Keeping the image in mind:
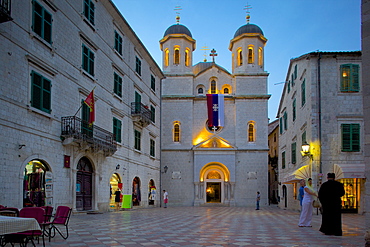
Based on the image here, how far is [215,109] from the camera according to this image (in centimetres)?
4094

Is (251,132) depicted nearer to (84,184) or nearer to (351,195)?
(351,195)

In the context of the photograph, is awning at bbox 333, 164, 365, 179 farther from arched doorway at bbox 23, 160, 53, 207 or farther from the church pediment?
the church pediment

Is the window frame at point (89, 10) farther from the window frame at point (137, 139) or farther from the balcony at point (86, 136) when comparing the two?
the window frame at point (137, 139)

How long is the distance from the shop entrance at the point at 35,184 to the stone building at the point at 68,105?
4 centimetres

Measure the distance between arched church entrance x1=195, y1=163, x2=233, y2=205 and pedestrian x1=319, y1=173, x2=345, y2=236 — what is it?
1150 inches

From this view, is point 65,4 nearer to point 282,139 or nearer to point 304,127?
point 304,127

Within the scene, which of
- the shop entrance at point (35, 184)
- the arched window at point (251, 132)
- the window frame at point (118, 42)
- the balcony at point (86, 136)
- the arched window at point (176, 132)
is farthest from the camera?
the arched window at point (176, 132)

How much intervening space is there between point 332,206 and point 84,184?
14.0 meters

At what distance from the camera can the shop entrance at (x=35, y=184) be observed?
53.1 ft

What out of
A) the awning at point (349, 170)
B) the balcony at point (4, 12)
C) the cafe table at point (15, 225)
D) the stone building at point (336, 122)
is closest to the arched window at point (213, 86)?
the stone building at point (336, 122)

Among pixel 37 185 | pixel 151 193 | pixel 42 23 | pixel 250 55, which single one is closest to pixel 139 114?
pixel 151 193

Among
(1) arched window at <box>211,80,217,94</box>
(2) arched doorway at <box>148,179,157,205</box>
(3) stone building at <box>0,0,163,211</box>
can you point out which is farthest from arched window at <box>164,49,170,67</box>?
(2) arched doorway at <box>148,179,157,205</box>

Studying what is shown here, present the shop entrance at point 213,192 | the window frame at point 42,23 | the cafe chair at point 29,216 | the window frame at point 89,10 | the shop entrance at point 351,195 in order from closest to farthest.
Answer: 1. the cafe chair at point 29,216
2. the window frame at point 42,23
3. the window frame at point 89,10
4. the shop entrance at point 351,195
5. the shop entrance at point 213,192

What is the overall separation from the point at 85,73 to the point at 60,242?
43.7 ft
